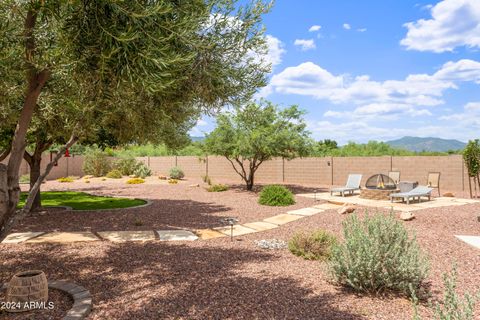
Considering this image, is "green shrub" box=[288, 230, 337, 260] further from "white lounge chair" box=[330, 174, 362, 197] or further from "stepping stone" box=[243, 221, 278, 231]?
"white lounge chair" box=[330, 174, 362, 197]

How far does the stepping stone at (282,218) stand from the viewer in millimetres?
11001

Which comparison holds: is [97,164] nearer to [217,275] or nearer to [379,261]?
[217,275]

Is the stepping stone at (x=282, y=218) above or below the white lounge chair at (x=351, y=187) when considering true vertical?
below

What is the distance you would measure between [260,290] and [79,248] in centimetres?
430

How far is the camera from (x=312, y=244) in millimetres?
7473

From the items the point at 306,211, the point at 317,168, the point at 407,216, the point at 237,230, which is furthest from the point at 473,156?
the point at 237,230

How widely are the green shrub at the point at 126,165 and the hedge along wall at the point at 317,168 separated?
8.05 feet

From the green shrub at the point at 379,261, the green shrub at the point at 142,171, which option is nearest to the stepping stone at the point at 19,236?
the green shrub at the point at 379,261

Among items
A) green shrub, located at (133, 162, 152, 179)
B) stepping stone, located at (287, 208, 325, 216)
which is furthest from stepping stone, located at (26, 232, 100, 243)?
green shrub, located at (133, 162, 152, 179)

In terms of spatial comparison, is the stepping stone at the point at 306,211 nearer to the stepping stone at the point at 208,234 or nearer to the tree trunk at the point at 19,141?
the stepping stone at the point at 208,234

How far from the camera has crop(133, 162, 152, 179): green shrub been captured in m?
32.3

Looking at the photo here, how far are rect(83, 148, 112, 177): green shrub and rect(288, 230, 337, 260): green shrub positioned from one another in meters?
28.3

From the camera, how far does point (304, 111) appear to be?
19500mm

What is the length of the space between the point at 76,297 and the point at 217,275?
2.16m
